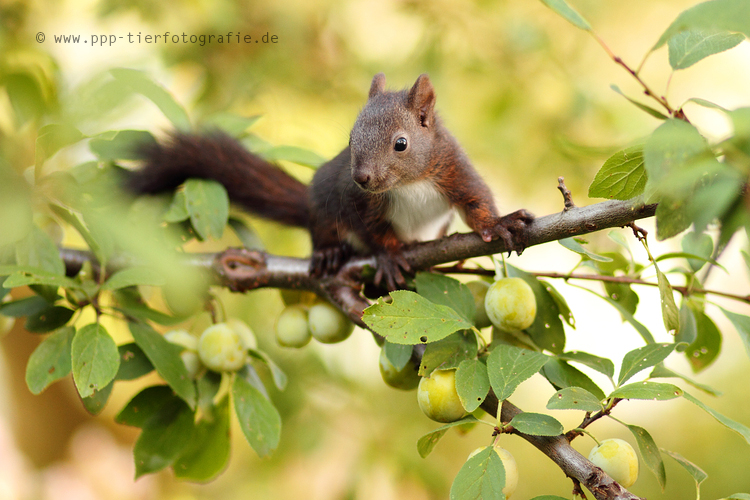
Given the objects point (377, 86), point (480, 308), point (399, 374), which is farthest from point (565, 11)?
point (377, 86)

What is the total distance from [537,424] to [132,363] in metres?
0.68

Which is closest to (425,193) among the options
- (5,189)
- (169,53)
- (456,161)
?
(456,161)

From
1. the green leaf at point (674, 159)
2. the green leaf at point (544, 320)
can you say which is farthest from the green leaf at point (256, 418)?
the green leaf at point (674, 159)

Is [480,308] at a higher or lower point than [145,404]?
higher

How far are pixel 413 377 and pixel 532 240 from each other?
0.29 metres

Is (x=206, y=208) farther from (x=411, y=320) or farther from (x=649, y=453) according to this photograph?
(x=649, y=453)

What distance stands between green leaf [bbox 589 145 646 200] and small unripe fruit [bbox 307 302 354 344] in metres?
0.53

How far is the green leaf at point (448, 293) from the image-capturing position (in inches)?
32.2

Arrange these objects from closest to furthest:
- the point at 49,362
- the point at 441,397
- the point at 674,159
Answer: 1. the point at 674,159
2. the point at 441,397
3. the point at 49,362

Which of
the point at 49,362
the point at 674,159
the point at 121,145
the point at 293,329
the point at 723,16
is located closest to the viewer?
the point at 723,16

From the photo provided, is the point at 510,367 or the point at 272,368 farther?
the point at 272,368

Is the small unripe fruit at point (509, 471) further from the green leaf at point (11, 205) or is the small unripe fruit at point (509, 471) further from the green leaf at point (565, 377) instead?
the green leaf at point (11, 205)

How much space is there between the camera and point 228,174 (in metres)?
1.46

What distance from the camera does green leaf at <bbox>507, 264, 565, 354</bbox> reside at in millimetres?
876
